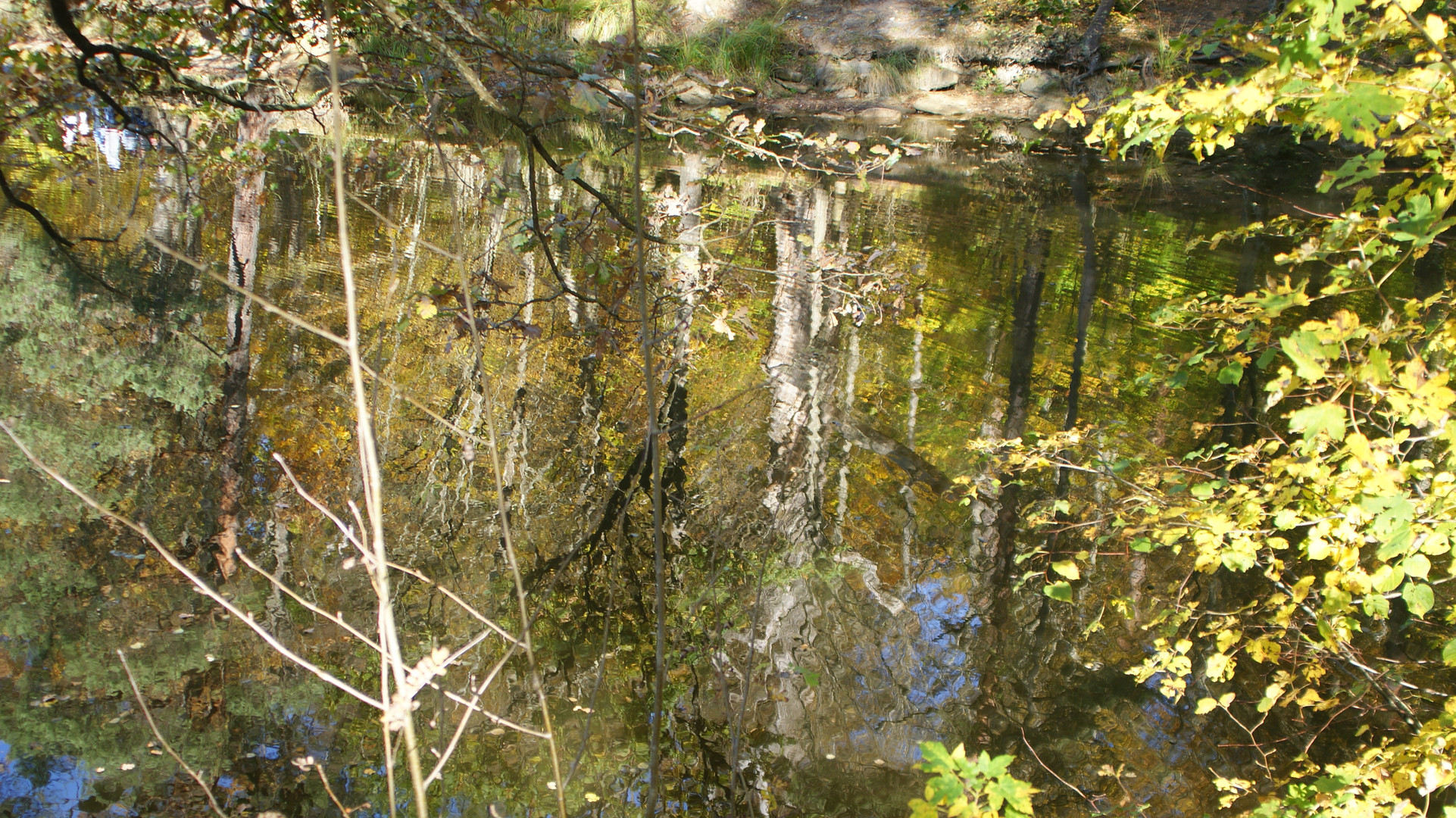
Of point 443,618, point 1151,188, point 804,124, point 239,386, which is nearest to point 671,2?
point 804,124

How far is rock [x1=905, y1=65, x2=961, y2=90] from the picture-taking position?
1410 centimetres

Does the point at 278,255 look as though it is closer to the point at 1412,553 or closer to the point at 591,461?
the point at 591,461

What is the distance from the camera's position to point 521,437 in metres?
4.29

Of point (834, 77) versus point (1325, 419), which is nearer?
point (1325, 419)

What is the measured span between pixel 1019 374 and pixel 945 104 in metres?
9.57

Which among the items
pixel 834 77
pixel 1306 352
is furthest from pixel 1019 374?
pixel 834 77

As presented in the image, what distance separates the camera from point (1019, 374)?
559 centimetres

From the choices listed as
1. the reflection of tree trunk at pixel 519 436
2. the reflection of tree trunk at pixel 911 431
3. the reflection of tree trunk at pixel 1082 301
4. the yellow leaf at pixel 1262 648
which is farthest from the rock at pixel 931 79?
the yellow leaf at pixel 1262 648

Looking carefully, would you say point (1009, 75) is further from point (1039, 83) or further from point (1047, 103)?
point (1047, 103)

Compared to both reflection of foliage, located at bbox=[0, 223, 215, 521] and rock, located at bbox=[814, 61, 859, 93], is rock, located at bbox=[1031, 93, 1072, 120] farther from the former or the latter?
reflection of foliage, located at bbox=[0, 223, 215, 521]

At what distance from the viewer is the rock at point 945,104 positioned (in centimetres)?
1388

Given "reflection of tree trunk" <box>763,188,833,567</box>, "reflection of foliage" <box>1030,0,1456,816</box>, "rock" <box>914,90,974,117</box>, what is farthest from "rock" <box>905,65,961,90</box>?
"reflection of foliage" <box>1030,0,1456,816</box>

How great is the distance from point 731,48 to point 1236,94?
13.3 meters

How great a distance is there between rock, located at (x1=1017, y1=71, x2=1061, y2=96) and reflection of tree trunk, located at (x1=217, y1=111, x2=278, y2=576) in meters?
10.4
